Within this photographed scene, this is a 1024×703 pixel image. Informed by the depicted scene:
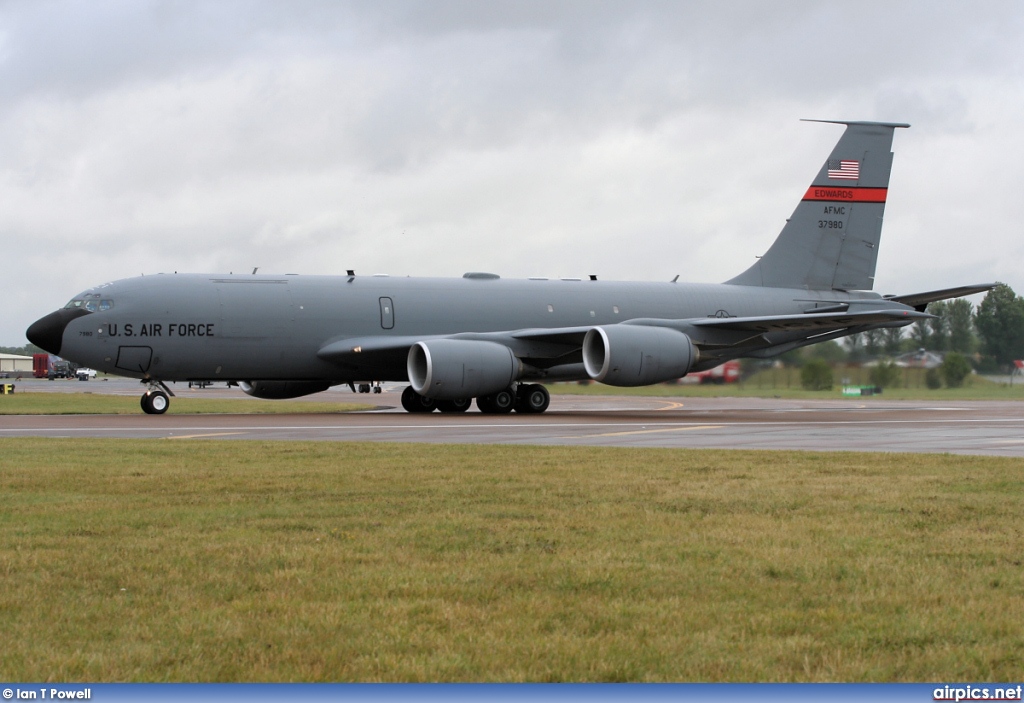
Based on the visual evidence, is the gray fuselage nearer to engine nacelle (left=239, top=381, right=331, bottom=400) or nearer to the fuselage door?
the fuselage door

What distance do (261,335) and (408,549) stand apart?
19.2 metres

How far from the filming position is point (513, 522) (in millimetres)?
7617

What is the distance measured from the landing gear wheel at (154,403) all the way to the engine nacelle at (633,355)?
9905 millimetres

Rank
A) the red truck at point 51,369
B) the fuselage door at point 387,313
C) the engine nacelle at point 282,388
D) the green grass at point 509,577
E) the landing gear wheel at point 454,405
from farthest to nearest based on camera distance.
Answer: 1. the red truck at point 51,369
2. the engine nacelle at point 282,388
3. the landing gear wheel at point 454,405
4. the fuselage door at point 387,313
5. the green grass at point 509,577

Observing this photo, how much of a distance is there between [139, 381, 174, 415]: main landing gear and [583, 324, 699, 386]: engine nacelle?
32.5 ft

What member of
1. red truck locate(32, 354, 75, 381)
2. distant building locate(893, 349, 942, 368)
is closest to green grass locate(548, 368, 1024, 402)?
distant building locate(893, 349, 942, 368)

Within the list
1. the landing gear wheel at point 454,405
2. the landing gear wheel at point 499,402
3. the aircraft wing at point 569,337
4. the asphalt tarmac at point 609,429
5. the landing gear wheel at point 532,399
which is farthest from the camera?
the landing gear wheel at point 454,405

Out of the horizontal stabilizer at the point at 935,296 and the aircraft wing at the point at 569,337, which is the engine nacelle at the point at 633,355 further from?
the horizontal stabilizer at the point at 935,296

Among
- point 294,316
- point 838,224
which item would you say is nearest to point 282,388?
point 294,316

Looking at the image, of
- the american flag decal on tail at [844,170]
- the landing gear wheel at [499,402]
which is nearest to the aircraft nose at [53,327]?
the landing gear wheel at [499,402]

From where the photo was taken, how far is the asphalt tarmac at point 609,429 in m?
16.3

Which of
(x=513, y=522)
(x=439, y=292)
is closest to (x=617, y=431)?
(x=439, y=292)

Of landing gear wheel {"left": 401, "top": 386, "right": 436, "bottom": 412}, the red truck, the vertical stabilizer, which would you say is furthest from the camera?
the red truck

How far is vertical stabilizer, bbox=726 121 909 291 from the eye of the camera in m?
31.6
